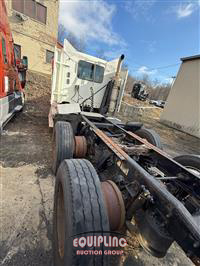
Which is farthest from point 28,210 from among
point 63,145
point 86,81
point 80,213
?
point 86,81

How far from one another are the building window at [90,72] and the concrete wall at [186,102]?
23.2ft

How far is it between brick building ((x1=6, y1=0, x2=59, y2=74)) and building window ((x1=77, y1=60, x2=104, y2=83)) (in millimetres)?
8791

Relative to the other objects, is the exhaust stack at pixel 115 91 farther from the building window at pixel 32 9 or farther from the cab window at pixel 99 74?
the building window at pixel 32 9

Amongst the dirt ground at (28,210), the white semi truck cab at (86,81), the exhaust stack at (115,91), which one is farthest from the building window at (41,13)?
the dirt ground at (28,210)

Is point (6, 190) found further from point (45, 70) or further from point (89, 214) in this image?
point (45, 70)

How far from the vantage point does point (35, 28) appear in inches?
510

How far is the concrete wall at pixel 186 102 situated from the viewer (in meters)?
9.90

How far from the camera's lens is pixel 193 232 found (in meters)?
0.92

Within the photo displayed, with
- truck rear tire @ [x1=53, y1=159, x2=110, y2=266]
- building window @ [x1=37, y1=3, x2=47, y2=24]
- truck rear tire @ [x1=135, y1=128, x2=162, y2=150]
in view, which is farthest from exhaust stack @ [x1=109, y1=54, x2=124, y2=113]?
building window @ [x1=37, y1=3, x2=47, y2=24]

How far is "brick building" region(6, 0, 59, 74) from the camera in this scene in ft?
→ 39.4

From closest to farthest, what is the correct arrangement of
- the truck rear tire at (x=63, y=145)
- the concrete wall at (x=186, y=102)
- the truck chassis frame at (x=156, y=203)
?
the truck chassis frame at (x=156, y=203), the truck rear tire at (x=63, y=145), the concrete wall at (x=186, y=102)

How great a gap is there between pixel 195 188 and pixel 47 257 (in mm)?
1768

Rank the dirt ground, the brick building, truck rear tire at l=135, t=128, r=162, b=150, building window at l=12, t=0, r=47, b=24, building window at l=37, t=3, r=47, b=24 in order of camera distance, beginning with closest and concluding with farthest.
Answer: the dirt ground → truck rear tire at l=135, t=128, r=162, b=150 → building window at l=12, t=0, r=47, b=24 → the brick building → building window at l=37, t=3, r=47, b=24

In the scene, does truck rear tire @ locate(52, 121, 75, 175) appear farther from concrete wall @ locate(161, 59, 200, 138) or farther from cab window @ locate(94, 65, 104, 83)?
concrete wall @ locate(161, 59, 200, 138)
